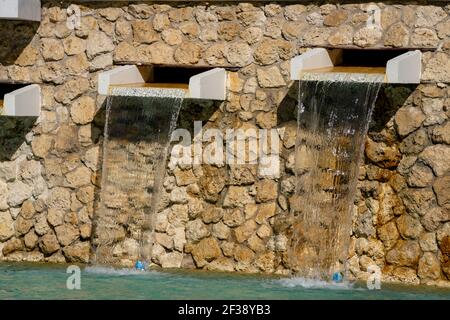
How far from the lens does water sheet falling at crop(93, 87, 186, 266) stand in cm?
1394

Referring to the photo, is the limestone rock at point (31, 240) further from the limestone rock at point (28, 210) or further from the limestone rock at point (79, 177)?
the limestone rock at point (79, 177)

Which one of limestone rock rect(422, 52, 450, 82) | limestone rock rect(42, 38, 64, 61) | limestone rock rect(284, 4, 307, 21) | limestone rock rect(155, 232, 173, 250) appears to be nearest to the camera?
limestone rock rect(422, 52, 450, 82)

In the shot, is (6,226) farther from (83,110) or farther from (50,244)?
(83,110)

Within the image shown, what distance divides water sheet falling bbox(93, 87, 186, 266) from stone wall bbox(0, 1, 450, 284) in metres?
0.13

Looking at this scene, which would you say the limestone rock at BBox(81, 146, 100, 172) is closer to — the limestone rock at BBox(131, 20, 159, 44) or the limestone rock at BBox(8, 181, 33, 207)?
the limestone rock at BBox(8, 181, 33, 207)

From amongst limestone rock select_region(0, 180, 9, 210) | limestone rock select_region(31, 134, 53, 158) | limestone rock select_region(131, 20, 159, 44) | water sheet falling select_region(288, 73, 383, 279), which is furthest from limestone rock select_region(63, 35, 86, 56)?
water sheet falling select_region(288, 73, 383, 279)

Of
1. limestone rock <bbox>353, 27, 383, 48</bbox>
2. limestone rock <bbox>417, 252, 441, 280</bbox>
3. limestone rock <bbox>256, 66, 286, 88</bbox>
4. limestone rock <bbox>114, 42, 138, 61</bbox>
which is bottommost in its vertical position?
limestone rock <bbox>417, 252, 441, 280</bbox>

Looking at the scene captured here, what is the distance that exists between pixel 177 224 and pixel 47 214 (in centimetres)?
146

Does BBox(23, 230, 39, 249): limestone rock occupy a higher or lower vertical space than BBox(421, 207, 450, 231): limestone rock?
lower

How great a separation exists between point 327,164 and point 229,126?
3.73ft

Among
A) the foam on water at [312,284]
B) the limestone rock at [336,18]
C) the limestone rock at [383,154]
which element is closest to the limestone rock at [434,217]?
the limestone rock at [383,154]

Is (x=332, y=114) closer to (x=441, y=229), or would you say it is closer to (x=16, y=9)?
(x=441, y=229)

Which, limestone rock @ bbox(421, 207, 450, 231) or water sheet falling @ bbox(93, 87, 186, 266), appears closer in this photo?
limestone rock @ bbox(421, 207, 450, 231)

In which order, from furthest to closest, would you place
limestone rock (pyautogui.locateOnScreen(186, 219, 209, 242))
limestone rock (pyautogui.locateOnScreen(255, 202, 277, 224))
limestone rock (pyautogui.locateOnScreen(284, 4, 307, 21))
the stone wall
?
limestone rock (pyautogui.locateOnScreen(186, 219, 209, 242)) < limestone rock (pyautogui.locateOnScreen(255, 202, 277, 224)) < limestone rock (pyautogui.locateOnScreen(284, 4, 307, 21)) < the stone wall
